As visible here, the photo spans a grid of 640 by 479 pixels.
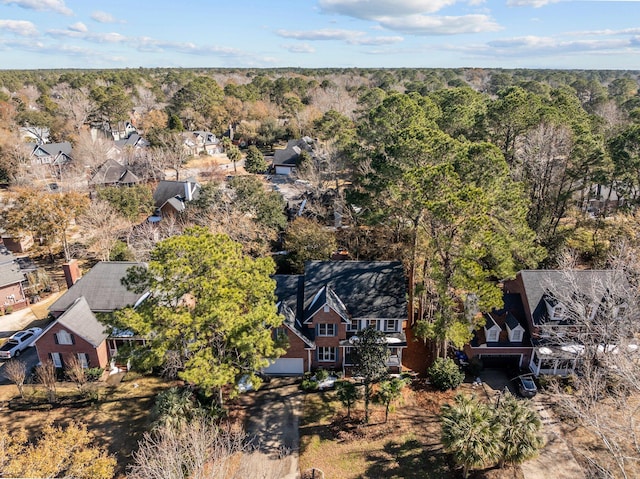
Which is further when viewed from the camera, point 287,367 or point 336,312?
point 287,367

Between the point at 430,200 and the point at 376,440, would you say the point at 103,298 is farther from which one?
the point at 430,200

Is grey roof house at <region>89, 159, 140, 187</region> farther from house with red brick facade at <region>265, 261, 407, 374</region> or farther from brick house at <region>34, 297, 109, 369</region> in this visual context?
house with red brick facade at <region>265, 261, 407, 374</region>

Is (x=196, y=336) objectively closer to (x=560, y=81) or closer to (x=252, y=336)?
(x=252, y=336)

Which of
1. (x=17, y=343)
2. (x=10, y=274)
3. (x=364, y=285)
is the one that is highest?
(x=364, y=285)

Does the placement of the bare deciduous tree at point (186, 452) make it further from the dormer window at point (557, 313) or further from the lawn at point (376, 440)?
the dormer window at point (557, 313)

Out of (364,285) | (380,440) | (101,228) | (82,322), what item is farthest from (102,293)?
(380,440)

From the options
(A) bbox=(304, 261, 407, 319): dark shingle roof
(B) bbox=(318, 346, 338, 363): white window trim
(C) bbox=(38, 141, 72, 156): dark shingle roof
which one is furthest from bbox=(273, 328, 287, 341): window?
(C) bbox=(38, 141, 72, 156): dark shingle roof

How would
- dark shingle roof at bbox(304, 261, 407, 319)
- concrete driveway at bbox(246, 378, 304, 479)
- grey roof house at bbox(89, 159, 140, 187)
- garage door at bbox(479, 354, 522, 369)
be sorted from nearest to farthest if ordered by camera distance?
concrete driveway at bbox(246, 378, 304, 479), dark shingle roof at bbox(304, 261, 407, 319), garage door at bbox(479, 354, 522, 369), grey roof house at bbox(89, 159, 140, 187)
